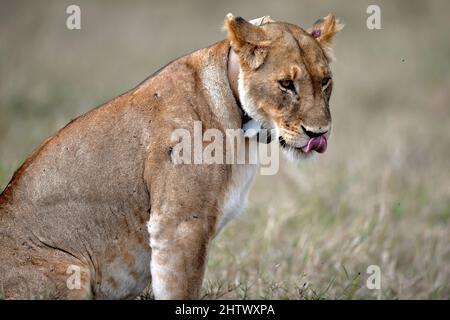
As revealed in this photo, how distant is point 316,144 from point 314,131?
0.10 meters

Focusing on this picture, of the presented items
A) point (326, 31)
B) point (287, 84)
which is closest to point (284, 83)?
point (287, 84)

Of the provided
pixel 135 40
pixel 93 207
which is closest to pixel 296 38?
pixel 93 207

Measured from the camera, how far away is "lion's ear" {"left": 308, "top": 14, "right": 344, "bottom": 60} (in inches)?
204

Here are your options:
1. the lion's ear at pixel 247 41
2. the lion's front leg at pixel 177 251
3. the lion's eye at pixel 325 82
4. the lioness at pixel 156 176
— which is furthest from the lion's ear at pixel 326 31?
the lion's front leg at pixel 177 251

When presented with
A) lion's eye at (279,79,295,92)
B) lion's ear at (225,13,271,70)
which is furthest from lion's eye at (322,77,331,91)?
lion's ear at (225,13,271,70)

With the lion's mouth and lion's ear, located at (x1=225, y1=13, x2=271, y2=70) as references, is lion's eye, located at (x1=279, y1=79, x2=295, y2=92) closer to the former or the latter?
lion's ear, located at (x1=225, y1=13, x2=271, y2=70)

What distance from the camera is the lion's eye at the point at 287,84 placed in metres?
4.78

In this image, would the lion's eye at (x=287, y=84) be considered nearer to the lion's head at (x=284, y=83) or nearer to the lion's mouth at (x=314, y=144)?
the lion's head at (x=284, y=83)

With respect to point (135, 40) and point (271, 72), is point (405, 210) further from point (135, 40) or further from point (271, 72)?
point (135, 40)

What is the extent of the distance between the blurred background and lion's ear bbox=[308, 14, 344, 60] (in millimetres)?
675

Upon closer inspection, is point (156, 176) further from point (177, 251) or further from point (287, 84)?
point (287, 84)

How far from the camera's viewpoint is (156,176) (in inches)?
189
